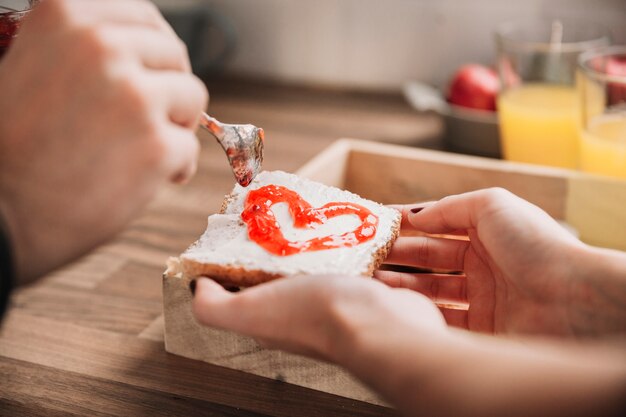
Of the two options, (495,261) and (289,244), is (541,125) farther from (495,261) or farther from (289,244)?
(289,244)

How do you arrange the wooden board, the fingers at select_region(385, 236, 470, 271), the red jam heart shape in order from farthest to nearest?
the wooden board < the fingers at select_region(385, 236, 470, 271) < the red jam heart shape

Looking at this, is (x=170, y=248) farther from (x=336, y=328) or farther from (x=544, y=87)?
(x=544, y=87)

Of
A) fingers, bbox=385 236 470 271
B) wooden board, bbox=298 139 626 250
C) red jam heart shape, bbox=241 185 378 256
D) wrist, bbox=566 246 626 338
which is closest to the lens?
wrist, bbox=566 246 626 338

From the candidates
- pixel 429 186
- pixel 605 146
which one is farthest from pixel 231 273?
pixel 605 146

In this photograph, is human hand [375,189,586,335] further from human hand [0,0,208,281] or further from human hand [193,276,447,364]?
human hand [0,0,208,281]

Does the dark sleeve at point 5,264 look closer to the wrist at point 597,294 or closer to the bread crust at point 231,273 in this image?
the bread crust at point 231,273

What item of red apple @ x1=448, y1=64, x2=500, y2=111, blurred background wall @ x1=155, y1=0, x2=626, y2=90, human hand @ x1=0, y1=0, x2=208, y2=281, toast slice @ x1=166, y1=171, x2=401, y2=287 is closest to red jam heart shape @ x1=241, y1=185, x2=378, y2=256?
toast slice @ x1=166, y1=171, x2=401, y2=287

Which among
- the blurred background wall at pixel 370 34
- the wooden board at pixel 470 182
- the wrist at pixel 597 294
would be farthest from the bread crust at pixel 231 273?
the blurred background wall at pixel 370 34
